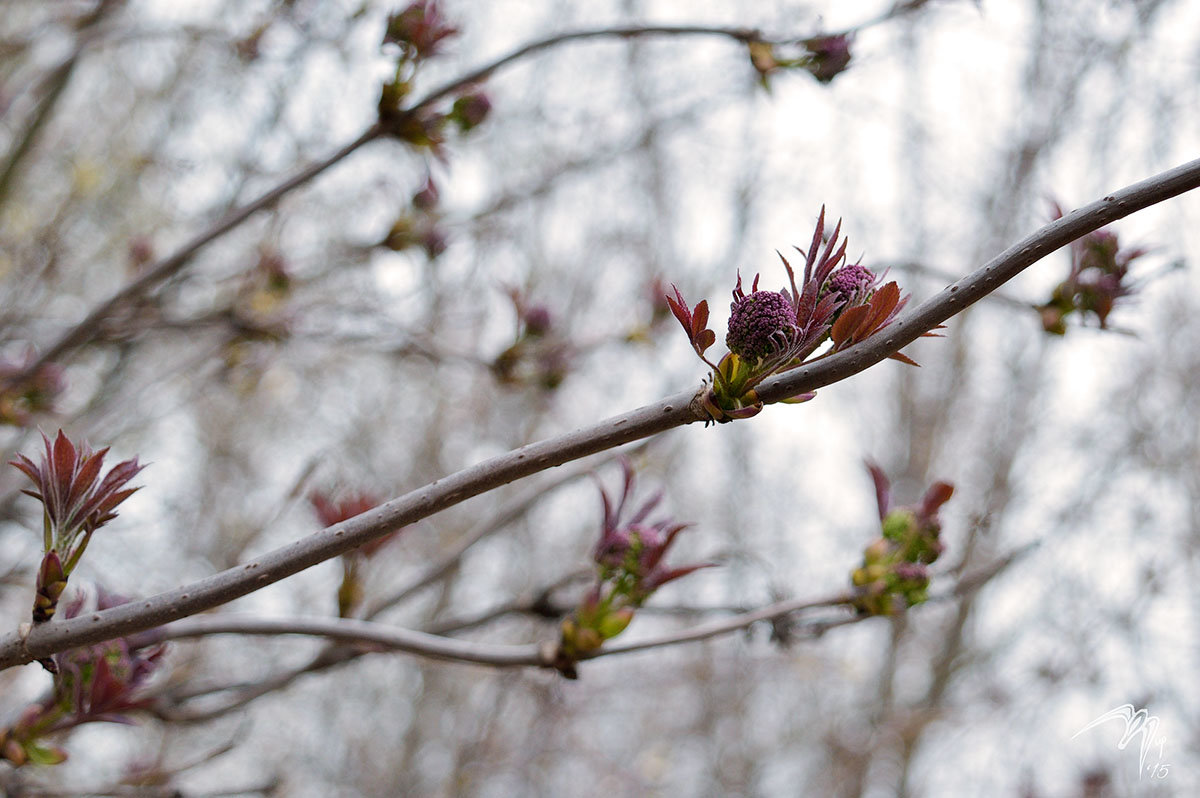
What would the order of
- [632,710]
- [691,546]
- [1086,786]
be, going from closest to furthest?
[1086,786] → [691,546] → [632,710]

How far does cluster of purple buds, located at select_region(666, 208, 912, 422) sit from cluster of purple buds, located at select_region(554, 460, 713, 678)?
1.99 feet

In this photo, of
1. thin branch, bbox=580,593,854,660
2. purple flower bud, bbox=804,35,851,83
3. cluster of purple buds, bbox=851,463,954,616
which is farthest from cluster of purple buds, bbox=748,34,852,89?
thin branch, bbox=580,593,854,660

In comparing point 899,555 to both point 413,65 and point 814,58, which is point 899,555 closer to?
point 814,58

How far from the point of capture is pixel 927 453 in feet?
26.6

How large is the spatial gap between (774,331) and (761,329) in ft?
0.04

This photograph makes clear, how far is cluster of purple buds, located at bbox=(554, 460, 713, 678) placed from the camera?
5.02 feet

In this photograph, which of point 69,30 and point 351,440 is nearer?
point 69,30

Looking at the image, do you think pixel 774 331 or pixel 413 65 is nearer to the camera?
pixel 774 331

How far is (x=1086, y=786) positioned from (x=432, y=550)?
15.8 ft

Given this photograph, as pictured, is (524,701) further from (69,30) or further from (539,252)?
(69,30)

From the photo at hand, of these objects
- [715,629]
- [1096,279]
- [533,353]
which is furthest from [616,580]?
[533,353]

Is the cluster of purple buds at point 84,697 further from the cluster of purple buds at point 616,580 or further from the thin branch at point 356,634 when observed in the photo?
the cluster of purple buds at point 616,580

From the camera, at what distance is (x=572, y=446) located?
93 centimetres

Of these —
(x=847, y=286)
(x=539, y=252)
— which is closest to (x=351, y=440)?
(x=539, y=252)
